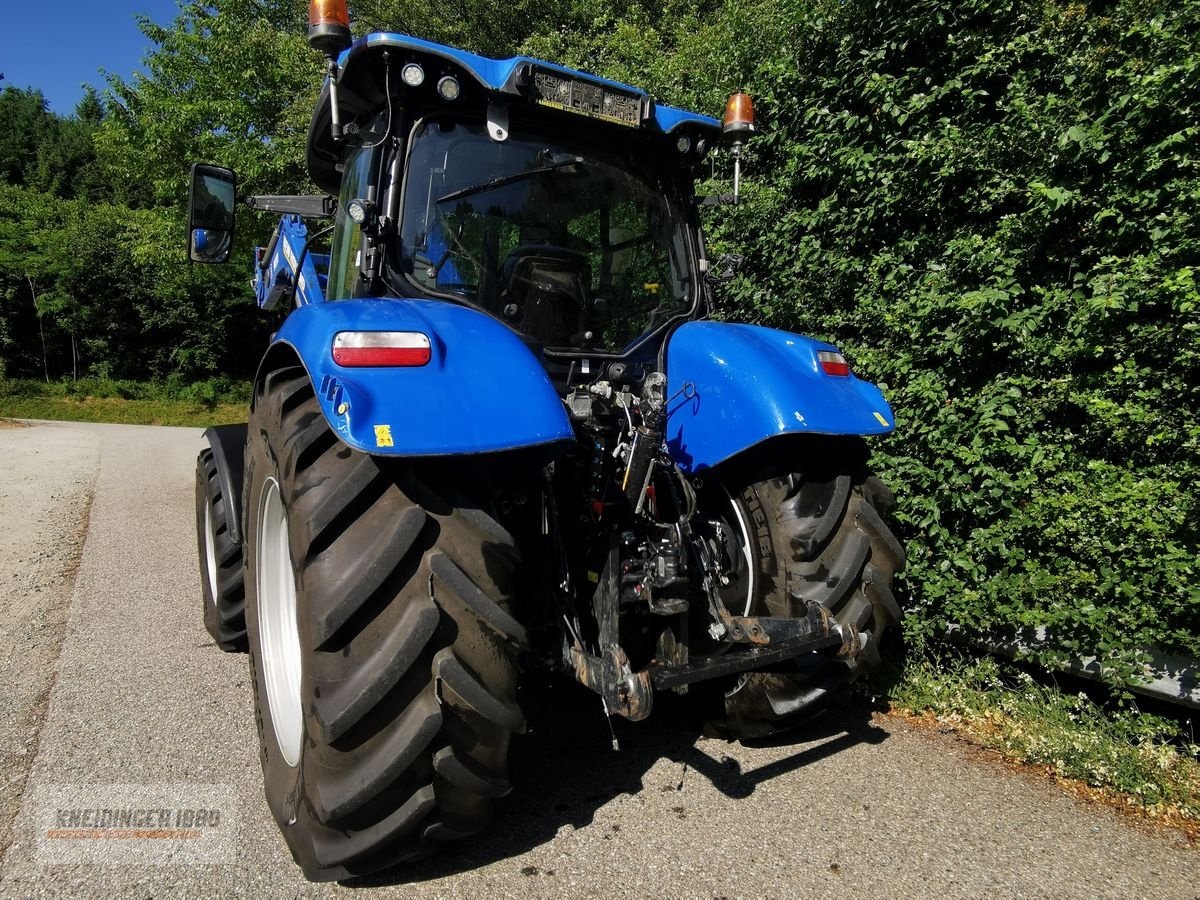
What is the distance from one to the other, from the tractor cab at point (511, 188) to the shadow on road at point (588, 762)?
4.83 ft

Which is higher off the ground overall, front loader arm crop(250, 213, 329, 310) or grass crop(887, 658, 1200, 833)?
front loader arm crop(250, 213, 329, 310)

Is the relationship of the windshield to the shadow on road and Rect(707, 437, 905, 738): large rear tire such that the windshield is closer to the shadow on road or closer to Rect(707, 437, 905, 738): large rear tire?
Rect(707, 437, 905, 738): large rear tire

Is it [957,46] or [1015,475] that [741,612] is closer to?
[1015,475]

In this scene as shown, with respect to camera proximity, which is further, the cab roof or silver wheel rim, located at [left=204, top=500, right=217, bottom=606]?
silver wheel rim, located at [left=204, top=500, right=217, bottom=606]

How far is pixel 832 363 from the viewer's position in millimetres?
2926

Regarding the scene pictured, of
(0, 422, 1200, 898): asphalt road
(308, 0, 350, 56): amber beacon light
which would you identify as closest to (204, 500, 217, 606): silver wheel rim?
(0, 422, 1200, 898): asphalt road

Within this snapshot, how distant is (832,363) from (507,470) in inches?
56.4

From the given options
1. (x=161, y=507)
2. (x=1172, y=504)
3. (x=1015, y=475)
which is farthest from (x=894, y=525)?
(x=161, y=507)

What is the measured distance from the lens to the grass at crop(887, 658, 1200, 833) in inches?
105

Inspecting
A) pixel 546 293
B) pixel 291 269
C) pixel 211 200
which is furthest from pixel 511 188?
pixel 291 269

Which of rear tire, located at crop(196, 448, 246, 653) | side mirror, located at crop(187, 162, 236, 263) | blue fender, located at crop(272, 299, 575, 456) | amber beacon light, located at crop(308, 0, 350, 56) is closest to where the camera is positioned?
blue fender, located at crop(272, 299, 575, 456)

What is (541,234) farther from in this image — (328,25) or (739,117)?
(739,117)

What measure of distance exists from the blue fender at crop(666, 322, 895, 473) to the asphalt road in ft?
3.84

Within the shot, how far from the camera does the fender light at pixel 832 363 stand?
2894 mm
